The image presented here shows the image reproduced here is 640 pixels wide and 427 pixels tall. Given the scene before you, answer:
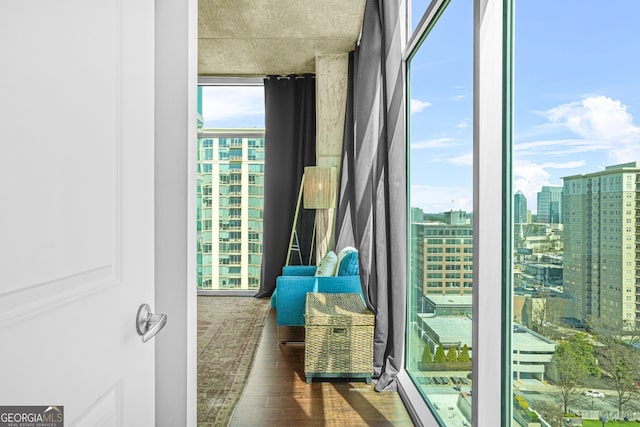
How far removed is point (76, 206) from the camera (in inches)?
27.2

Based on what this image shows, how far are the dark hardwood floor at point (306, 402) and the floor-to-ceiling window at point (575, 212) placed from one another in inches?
46.7

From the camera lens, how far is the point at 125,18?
0.86m

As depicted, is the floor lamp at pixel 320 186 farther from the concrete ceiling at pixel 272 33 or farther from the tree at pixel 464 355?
the tree at pixel 464 355

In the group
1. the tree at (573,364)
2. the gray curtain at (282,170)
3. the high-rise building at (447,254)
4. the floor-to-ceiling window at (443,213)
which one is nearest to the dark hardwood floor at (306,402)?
the floor-to-ceiling window at (443,213)

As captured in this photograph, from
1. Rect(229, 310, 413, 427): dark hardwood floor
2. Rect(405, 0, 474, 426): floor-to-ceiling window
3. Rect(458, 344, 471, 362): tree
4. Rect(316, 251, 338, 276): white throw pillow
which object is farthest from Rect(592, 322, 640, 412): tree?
Rect(316, 251, 338, 276): white throw pillow

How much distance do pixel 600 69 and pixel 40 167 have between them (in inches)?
48.6

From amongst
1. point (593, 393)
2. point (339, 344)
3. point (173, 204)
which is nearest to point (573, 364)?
point (593, 393)

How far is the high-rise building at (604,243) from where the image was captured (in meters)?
0.96

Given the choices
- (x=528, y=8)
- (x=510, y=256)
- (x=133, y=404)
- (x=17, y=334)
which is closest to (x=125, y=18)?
(x=17, y=334)

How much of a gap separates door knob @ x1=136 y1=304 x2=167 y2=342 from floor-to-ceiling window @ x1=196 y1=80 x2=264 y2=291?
5.28 meters

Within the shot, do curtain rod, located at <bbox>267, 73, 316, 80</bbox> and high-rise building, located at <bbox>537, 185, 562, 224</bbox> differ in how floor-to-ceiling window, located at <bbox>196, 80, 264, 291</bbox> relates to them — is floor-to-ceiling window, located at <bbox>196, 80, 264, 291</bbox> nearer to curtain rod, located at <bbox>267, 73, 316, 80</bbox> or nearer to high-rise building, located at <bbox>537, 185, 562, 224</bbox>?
curtain rod, located at <bbox>267, 73, 316, 80</bbox>

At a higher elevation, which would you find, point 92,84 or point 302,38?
point 302,38

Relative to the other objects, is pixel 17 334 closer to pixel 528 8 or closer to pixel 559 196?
pixel 559 196

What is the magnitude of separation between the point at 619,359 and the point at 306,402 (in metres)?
2.04
